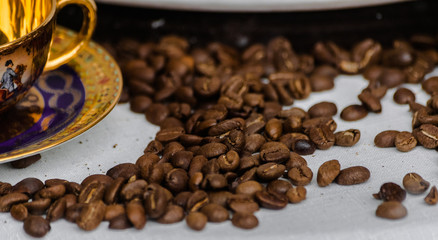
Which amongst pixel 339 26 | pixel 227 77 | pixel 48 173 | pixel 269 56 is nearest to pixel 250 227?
pixel 48 173

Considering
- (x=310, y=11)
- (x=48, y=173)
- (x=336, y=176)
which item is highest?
(x=310, y=11)

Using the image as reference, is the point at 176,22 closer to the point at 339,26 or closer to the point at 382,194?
the point at 339,26

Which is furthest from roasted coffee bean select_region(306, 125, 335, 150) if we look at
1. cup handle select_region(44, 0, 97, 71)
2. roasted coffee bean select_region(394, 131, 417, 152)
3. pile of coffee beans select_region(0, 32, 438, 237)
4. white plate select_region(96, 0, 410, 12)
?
cup handle select_region(44, 0, 97, 71)

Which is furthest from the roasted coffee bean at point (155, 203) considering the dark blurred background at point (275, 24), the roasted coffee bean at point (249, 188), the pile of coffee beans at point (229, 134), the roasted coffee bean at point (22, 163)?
the dark blurred background at point (275, 24)

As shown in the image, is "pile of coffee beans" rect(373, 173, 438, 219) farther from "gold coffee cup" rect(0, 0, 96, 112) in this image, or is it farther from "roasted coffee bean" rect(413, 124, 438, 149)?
"gold coffee cup" rect(0, 0, 96, 112)

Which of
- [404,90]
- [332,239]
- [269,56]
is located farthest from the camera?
[269,56]

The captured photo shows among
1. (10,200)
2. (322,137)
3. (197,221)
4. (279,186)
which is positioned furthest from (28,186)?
(322,137)

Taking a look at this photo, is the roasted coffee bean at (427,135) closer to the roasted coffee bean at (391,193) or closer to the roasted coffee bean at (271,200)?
the roasted coffee bean at (391,193)
